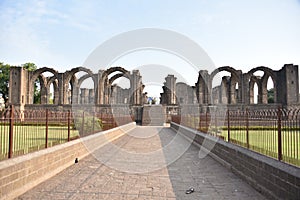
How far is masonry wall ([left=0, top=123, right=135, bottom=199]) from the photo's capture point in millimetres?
4348

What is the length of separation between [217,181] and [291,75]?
3107cm

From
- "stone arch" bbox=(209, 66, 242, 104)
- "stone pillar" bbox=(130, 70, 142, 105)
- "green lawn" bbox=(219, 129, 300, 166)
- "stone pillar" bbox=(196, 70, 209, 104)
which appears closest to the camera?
"green lawn" bbox=(219, 129, 300, 166)

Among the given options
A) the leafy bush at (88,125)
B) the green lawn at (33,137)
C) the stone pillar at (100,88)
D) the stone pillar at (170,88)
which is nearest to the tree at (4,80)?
the stone pillar at (100,88)

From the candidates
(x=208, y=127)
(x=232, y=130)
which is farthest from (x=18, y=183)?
(x=208, y=127)

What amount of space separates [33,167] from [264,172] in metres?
3.85

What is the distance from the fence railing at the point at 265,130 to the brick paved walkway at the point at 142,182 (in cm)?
76

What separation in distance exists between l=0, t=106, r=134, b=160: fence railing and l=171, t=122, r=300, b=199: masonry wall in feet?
13.2

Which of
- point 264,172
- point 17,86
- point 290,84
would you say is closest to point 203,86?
point 290,84

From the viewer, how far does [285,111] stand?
15.2 feet

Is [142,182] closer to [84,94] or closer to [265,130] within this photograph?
[265,130]

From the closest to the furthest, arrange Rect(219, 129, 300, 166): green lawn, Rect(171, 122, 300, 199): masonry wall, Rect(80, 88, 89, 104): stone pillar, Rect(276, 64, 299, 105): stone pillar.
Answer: Rect(171, 122, 300, 199): masonry wall → Rect(219, 129, 300, 166): green lawn → Rect(276, 64, 299, 105): stone pillar → Rect(80, 88, 89, 104): stone pillar

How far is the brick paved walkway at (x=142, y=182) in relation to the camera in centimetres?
486

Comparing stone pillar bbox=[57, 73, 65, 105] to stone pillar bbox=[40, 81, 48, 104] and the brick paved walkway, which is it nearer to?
stone pillar bbox=[40, 81, 48, 104]

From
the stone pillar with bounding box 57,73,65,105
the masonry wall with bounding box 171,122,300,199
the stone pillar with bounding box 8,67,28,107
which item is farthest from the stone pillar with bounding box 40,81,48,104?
the masonry wall with bounding box 171,122,300,199
